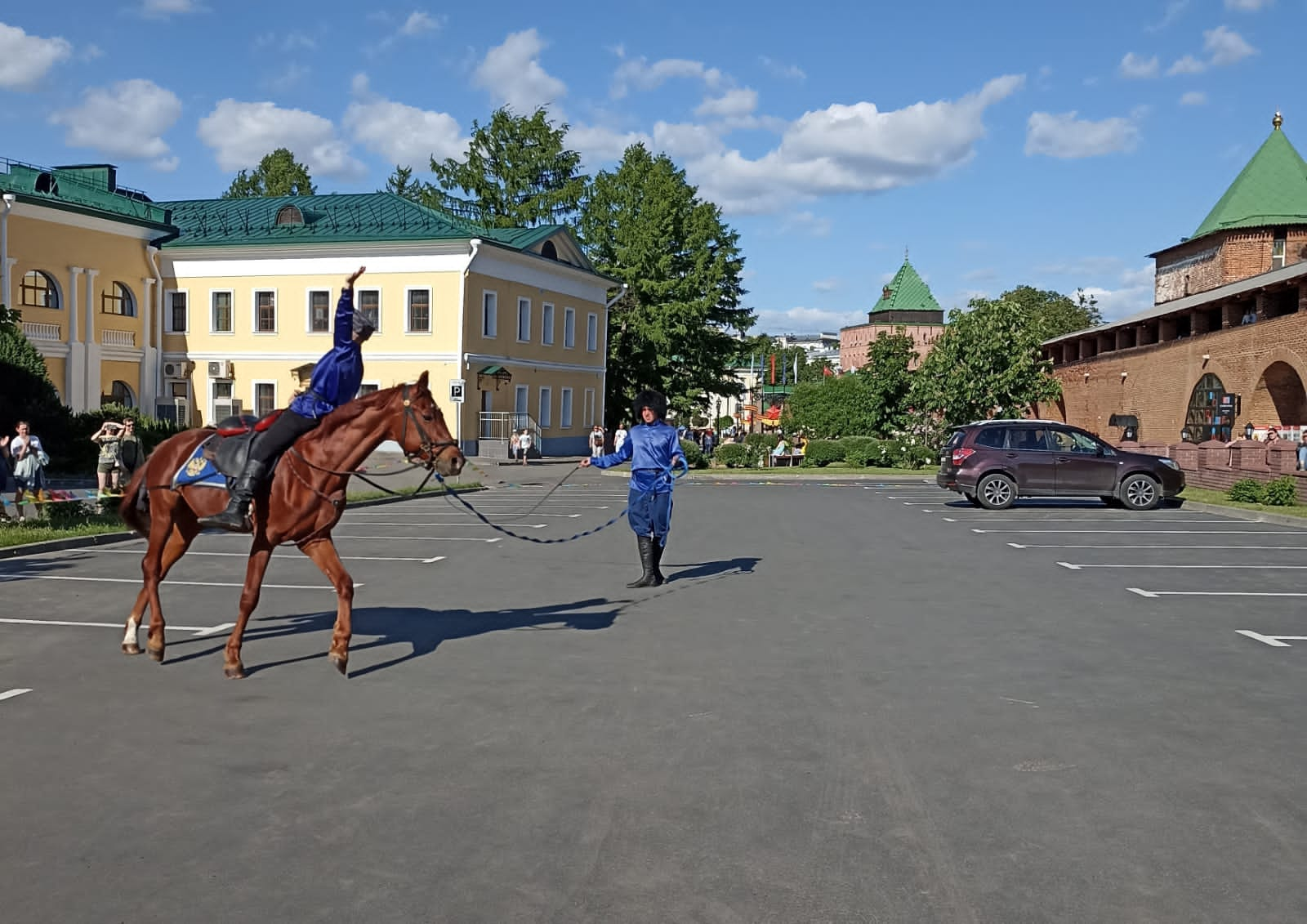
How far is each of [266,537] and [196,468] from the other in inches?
32.8

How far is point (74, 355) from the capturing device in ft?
134

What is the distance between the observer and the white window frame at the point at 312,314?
1822 inches

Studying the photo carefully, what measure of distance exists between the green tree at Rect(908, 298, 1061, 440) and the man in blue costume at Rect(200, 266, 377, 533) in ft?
134

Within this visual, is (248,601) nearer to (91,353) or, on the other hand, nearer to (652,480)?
(652,480)

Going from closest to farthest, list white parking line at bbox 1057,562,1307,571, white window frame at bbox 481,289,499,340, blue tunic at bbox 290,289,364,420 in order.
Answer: blue tunic at bbox 290,289,364,420 < white parking line at bbox 1057,562,1307,571 < white window frame at bbox 481,289,499,340

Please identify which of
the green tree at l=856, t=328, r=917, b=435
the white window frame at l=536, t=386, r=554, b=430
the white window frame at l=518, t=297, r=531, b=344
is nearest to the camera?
the white window frame at l=518, t=297, r=531, b=344

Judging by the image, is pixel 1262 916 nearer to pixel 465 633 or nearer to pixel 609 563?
pixel 465 633

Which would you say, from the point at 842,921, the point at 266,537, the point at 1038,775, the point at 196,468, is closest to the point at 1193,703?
the point at 1038,775

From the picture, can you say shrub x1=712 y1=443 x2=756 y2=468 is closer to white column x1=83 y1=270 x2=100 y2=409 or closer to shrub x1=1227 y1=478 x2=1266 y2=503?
shrub x1=1227 y1=478 x2=1266 y2=503

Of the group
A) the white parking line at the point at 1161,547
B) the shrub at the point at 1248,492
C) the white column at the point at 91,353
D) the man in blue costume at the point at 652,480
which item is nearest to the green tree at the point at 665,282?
the white column at the point at 91,353

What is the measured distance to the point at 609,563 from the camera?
47.6 feet

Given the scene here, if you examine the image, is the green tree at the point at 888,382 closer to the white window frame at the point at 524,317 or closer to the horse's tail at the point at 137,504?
the white window frame at the point at 524,317

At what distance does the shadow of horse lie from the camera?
9148mm

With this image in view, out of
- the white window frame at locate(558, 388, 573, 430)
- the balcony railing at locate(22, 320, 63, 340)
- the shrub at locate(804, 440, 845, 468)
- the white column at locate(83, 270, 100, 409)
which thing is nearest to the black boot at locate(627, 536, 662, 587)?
the shrub at locate(804, 440, 845, 468)
